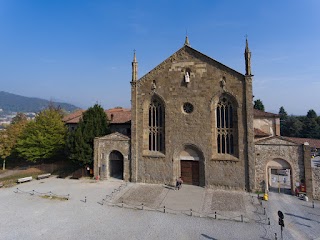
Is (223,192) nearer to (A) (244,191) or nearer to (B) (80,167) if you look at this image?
(A) (244,191)

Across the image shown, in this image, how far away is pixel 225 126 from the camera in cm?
2539

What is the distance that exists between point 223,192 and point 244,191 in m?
2.21

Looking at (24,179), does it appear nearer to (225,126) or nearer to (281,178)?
(225,126)

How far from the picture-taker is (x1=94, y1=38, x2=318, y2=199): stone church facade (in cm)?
2364

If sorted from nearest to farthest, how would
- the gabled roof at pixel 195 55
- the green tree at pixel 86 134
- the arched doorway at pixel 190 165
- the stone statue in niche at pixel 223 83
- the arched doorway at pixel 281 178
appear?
the arched doorway at pixel 281 178 < the gabled roof at pixel 195 55 < the stone statue in niche at pixel 223 83 < the arched doorway at pixel 190 165 < the green tree at pixel 86 134

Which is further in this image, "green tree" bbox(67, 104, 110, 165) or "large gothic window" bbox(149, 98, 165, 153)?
"green tree" bbox(67, 104, 110, 165)

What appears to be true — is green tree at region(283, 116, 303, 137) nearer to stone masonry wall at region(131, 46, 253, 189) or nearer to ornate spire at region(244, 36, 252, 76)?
ornate spire at region(244, 36, 252, 76)

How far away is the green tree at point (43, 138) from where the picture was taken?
33.6 m

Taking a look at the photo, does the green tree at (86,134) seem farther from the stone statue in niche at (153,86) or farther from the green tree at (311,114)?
the green tree at (311,114)

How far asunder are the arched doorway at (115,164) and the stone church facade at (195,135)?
0.14 metres

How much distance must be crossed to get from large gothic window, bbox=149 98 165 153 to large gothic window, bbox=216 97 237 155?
21.9 ft

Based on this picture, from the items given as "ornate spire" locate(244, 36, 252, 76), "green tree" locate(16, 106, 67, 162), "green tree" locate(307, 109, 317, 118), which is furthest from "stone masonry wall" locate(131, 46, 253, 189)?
"green tree" locate(307, 109, 317, 118)

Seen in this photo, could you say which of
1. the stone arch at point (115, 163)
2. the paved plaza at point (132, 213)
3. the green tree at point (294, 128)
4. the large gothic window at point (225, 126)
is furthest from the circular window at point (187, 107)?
the green tree at point (294, 128)

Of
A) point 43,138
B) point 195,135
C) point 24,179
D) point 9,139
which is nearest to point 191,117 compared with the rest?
point 195,135
